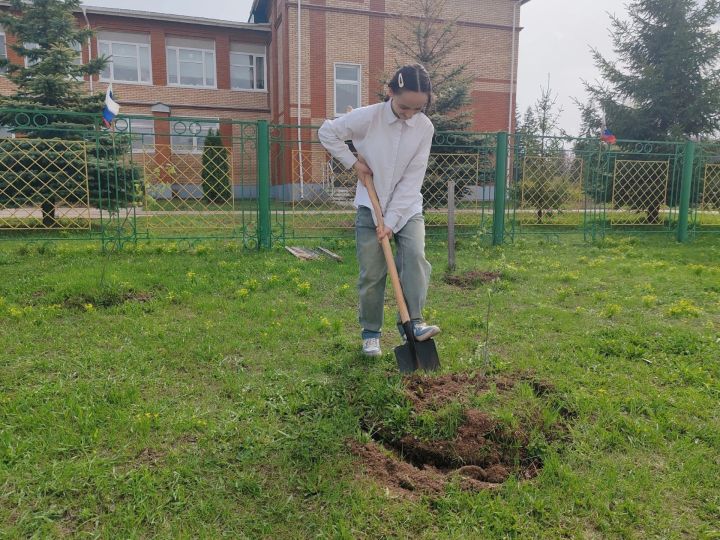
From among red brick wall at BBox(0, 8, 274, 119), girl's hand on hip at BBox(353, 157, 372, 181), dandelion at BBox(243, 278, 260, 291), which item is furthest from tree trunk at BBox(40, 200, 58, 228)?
red brick wall at BBox(0, 8, 274, 119)

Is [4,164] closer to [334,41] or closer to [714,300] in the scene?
[714,300]

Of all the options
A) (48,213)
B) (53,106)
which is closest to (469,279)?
(48,213)

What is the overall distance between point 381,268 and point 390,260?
0.74ft

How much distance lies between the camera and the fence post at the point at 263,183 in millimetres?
7397

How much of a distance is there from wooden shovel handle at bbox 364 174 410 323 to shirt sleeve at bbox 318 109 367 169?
22cm

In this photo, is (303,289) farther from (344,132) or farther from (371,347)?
(344,132)

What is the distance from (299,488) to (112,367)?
63.3 inches

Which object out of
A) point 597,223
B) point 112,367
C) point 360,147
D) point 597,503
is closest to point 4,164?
point 112,367

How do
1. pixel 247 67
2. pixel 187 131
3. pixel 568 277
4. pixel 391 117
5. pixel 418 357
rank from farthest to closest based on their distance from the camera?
pixel 247 67 < pixel 187 131 < pixel 568 277 < pixel 391 117 < pixel 418 357

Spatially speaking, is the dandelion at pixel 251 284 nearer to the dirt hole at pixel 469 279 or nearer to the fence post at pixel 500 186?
the dirt hole at pixel 469 279

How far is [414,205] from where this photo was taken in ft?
10.1

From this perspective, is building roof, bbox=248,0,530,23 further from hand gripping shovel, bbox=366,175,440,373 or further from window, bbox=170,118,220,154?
hand gripping shovel, bbox=366,175,440,373

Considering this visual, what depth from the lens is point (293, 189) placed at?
805cm

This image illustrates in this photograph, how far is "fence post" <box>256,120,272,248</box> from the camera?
291 inches
